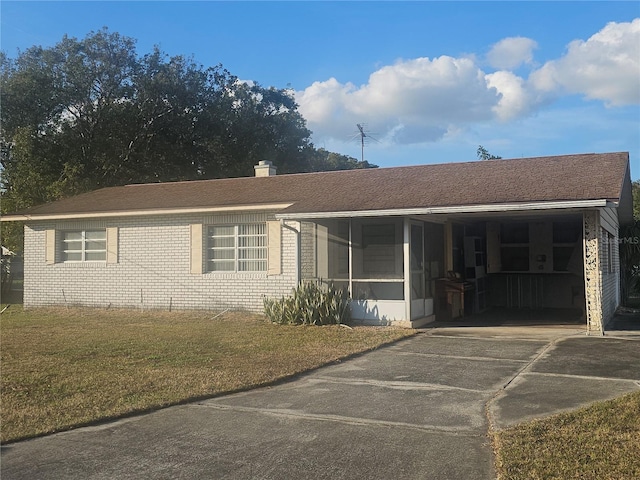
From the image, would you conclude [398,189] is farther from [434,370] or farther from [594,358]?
[434,370]

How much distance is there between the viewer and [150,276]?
16.5 m

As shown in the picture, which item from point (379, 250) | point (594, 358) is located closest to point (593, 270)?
point (594, 358)

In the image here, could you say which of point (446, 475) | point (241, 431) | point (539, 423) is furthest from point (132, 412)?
point (539, 423)

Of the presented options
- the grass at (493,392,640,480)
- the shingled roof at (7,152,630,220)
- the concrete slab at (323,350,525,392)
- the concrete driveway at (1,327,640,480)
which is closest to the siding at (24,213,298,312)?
the shingled roof at (7,152,630,220)

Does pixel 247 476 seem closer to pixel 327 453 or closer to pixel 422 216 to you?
pixel 327 453

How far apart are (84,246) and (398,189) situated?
941cm

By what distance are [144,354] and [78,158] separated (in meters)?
23.3

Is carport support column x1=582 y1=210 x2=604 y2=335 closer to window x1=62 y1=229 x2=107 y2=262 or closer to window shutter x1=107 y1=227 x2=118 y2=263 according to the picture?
window shutter x1=107 y1=227 x2=118 y2=263

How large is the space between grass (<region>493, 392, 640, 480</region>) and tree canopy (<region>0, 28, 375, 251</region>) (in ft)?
80.4

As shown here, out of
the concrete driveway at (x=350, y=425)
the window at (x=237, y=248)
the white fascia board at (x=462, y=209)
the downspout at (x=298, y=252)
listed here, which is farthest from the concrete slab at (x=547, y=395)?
the window at (x=237, y=248)

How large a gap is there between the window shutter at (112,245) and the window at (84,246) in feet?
0.89

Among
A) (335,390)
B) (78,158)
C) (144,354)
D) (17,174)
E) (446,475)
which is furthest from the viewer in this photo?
(78,158)

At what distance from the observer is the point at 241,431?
5.60 metres

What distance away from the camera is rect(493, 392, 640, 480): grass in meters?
4.29
